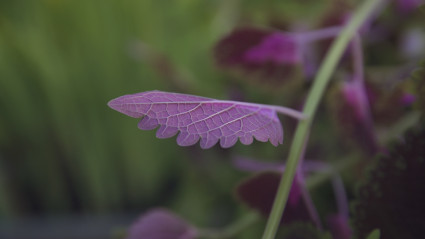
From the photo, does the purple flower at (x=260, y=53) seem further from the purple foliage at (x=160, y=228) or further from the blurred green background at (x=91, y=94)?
the blurred green background at (x=91, y=94)

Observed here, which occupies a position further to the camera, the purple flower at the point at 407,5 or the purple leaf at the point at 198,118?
the purple flower at the point at 407,5

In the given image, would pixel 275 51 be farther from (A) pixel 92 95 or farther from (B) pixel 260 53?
(A) pixel 92 95

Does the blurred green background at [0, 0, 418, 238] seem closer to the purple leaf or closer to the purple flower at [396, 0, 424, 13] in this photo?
the purple flower at [396, 0, 424, 13]

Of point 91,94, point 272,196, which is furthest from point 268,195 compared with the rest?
point 91,94

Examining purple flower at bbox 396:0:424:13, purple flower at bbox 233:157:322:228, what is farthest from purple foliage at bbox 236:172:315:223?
purple flower at bbox 396:0:424:13

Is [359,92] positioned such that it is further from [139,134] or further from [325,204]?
[139,134]

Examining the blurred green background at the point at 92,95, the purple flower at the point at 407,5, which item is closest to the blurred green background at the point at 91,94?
the blurred green background at the point at 92,95
